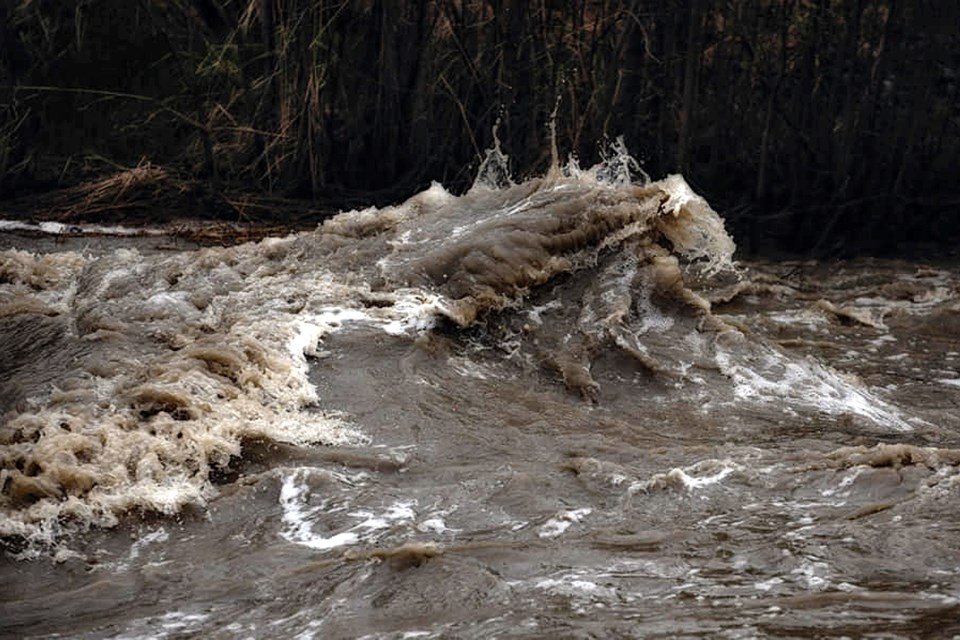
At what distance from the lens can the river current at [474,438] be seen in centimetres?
527

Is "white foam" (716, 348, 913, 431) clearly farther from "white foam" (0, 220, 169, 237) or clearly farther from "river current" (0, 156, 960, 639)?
"white foam" (0, 220, 169, 237)

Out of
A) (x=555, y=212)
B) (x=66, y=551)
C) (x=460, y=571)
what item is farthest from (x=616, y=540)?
Result: (x=555, y=212)

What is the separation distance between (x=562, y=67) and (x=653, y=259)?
5.08 metres

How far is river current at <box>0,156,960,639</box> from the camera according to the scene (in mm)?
5266

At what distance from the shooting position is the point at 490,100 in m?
14.8

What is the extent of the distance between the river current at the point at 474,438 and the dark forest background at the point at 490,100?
2.32m

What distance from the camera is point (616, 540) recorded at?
5.82m

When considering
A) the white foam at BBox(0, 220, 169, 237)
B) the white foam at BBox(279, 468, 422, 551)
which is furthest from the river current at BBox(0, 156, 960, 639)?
the white foam at BBox(0, 220, 169, 237)

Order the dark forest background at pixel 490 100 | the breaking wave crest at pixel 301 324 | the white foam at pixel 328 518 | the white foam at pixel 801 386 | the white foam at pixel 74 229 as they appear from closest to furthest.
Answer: the white foam at pixel 328 518 < the breaking wave crest at pixel 301 324 < the white foam at pixel 801 386 < the white foam at pixel 74 229 < the dark forest background at pixel 490 100

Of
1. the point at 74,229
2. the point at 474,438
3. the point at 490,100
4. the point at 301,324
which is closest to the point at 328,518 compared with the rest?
the point at 474,438

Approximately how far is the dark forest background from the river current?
2.32 meters

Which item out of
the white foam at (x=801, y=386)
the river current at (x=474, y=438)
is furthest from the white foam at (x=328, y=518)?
the white foam at (x=801, y=386)

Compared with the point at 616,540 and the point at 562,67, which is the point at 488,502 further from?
the point at 562,67

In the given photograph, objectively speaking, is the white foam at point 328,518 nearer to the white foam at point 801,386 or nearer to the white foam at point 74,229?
the white foam at point 801,386
